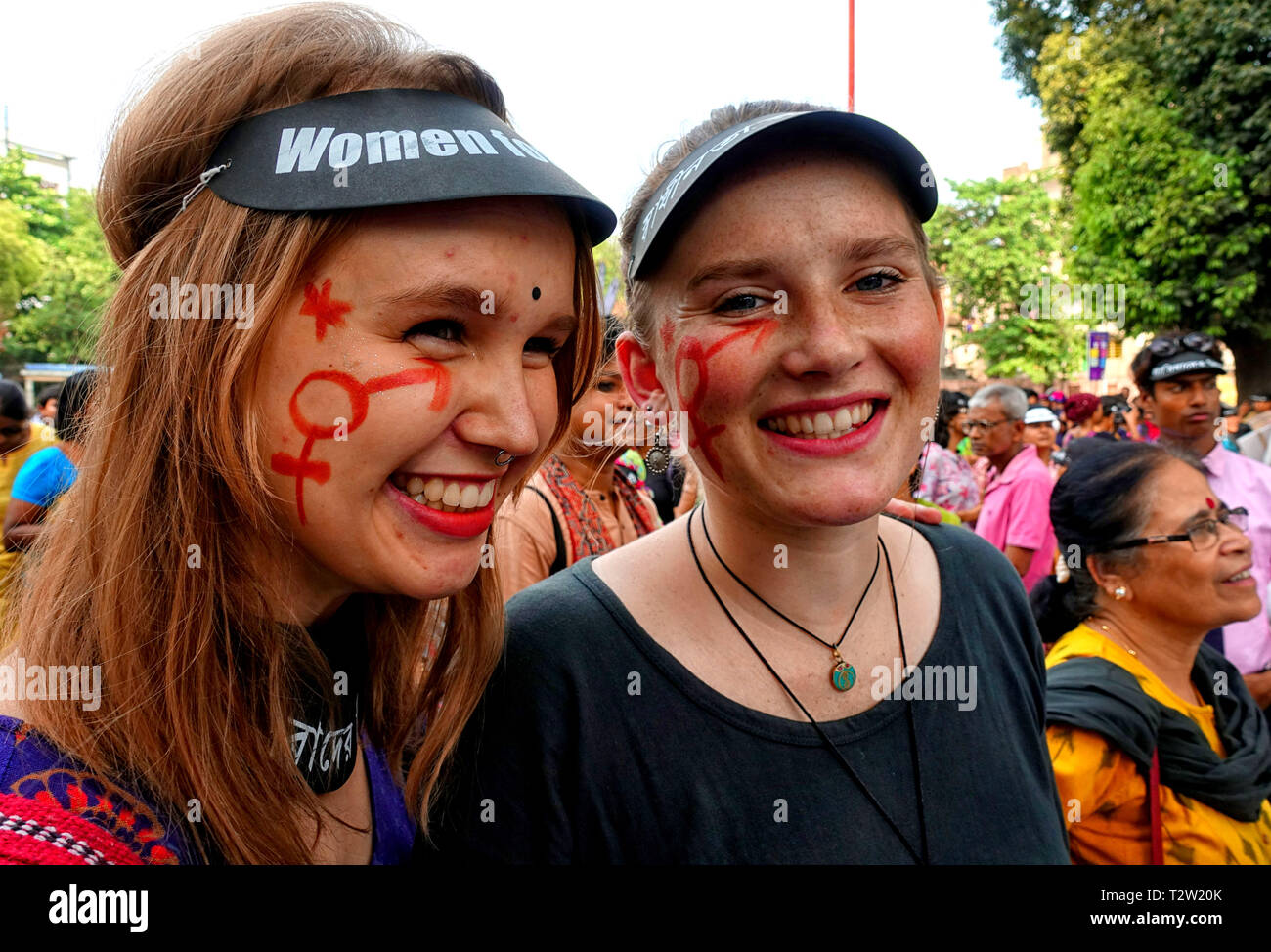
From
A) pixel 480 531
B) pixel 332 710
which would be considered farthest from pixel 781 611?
pixel 332 710

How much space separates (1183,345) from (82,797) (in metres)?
5.75

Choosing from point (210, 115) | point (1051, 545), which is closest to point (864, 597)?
point (210, 115)

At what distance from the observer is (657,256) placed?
1602mm

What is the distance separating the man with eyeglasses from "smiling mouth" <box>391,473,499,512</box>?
316 centimetres

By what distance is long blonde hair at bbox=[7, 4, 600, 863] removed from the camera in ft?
4.03

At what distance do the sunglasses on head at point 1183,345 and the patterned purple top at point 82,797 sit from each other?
5567mm

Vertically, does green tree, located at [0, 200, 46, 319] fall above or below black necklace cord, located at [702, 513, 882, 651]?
above

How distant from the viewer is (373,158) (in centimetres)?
126

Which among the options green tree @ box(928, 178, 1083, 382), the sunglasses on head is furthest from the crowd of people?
green tree @ box(928, 178, 1083, 382)

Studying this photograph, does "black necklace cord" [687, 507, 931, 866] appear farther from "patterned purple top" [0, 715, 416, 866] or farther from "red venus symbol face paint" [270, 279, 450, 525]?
A: "patterned purple top" [0, 715, 416, 866]

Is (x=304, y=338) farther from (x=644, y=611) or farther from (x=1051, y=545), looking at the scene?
(x=1051, y=545)

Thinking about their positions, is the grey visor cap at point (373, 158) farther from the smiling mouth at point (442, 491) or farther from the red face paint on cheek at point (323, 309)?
the smiling mouth at point (442, 491)

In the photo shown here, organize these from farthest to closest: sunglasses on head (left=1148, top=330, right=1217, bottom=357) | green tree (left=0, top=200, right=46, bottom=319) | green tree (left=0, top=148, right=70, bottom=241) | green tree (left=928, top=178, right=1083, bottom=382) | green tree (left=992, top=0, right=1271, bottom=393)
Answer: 1. green tree (left=928, top=178, right=1083, bottom=382)
2. green tree (left=992, top=0, right=1271, bottom=393)
3. green tree (left=0, top=148, right=70, bottom=241)
4. green tree (left=0, top=200, right=46, bottom=319)
5. sunglasses on head (left=1148, top=330, right=1217, bottom=357)
